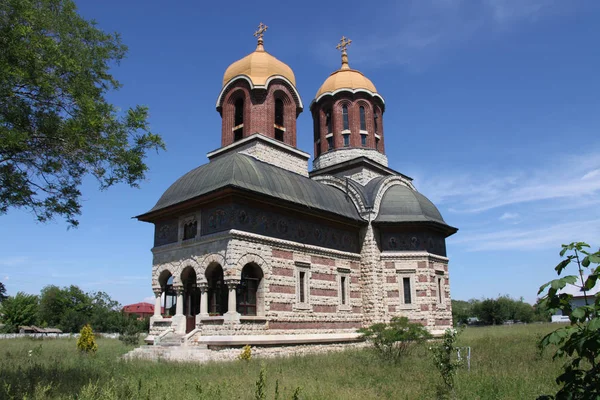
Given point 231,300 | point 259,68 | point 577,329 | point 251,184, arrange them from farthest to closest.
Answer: point 259,68 < point 251,184 < point 231,300 < point 577,329

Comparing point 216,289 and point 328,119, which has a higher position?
point 328,119

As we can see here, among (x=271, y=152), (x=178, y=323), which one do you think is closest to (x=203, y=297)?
(x=178, y=323)

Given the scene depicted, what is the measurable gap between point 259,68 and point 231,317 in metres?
10.9

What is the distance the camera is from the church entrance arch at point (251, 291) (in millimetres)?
15477

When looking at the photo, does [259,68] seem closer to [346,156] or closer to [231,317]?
[346,156]

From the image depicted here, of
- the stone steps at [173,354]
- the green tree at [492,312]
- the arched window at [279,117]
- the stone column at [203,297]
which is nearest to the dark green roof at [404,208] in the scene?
the arched window at [279,117]

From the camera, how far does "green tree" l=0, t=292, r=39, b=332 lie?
45812mm

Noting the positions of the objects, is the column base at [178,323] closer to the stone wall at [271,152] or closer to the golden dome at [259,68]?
the stone wall at [271,152]

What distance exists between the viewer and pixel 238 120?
21000 millimetres

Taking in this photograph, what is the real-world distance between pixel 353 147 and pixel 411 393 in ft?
55.0

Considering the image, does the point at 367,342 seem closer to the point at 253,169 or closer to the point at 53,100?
the point at 253,169

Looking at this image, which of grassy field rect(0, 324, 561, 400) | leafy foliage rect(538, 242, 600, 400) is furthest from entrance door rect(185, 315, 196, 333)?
leafy foliage rect(538, 242, 600, 400)

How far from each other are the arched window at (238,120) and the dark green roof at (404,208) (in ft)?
22.9

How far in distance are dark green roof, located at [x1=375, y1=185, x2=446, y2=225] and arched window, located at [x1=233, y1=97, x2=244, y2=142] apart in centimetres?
698
